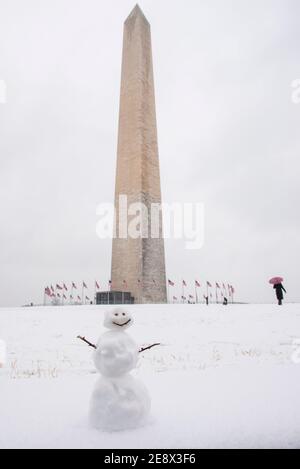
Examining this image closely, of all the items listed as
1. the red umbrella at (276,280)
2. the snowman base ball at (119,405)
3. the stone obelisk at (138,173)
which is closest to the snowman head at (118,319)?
the snowman base ball at (119,405)

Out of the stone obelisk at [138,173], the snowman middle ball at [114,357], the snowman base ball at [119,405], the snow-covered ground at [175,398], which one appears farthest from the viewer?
the stone obelisk at [138,173]

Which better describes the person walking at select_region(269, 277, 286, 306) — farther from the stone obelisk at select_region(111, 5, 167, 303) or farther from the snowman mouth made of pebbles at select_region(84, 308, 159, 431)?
the snowman mouth made of pebbles at select_region(84, 308, 159, 431)

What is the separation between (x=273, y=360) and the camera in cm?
556

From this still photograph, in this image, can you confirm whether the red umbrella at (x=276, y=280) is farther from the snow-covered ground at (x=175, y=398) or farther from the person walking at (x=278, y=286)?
the snow-covered ground at (x=175, y=398)

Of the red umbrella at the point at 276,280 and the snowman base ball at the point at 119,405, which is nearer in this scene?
the snowman base ball at the point at 119,405

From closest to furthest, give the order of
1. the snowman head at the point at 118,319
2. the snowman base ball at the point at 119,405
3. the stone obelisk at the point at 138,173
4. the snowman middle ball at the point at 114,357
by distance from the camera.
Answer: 1. the snowman base ball at the point at 119,405
2. the snowman middle ball at the point at 114,357
3. the snowman head at the point at 118,319
4. the stone obelisk at the point at 138,173

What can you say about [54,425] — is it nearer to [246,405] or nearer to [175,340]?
[246,405]

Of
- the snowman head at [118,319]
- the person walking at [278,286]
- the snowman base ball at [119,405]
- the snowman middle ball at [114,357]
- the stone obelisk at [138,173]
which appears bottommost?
the snowman base ball at [119,405]

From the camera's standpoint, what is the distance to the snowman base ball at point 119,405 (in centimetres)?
215

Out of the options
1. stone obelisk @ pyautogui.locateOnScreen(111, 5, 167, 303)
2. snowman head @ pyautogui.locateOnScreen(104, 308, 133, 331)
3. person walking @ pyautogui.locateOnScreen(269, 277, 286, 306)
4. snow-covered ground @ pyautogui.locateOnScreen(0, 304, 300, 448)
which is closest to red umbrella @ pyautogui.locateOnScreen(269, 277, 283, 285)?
person walking @ pyautogui.locateOnScreen(269, 277, 286, 306)

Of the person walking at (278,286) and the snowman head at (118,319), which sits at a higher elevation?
the person walking at (278,286)

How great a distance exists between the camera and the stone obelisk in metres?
20.6
